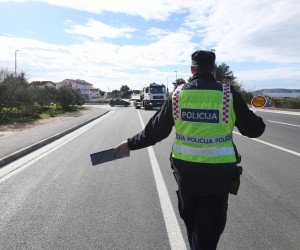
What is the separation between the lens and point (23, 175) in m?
8.52

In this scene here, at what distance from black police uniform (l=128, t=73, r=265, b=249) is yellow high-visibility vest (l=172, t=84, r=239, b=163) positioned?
0.05 meters

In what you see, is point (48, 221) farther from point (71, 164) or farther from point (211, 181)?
point (71, 164)

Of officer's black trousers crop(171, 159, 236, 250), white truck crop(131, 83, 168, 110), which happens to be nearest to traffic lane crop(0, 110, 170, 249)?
officer's black trousers crop(171, 159, 236, 250)

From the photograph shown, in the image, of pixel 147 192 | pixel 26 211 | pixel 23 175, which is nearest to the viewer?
pixel 26 211

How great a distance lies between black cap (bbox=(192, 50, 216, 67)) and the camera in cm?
306

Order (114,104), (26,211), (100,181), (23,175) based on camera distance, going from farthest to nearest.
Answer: (114,104) < (23,175) < (100,181) < (26,211)

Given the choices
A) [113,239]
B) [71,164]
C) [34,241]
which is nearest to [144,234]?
[113,239]

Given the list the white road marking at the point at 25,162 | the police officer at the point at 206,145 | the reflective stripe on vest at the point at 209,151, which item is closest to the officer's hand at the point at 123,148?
the police officer at the point at 206,145

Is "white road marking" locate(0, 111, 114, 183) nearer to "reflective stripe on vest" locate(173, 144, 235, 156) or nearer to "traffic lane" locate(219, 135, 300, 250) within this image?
"traffic lane" locate(219, 135, 300, 250)

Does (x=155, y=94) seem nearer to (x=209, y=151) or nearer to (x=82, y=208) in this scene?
(x=82, y=208)

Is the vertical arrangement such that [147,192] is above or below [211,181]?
below

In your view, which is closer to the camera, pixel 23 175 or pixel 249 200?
pixel 249 200

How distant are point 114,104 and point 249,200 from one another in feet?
207

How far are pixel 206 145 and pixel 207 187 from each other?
0.32m
